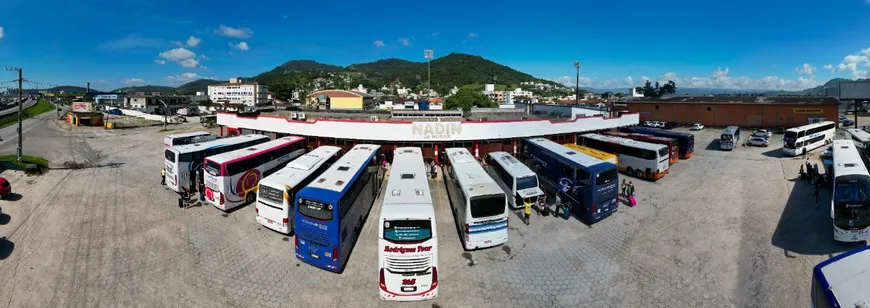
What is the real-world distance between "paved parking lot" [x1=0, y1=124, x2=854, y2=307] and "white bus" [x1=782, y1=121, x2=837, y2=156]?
36.0 feet

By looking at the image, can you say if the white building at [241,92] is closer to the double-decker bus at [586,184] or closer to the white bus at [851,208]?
the double-decker bus at [586,184]

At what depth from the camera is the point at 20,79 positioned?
2477 cm

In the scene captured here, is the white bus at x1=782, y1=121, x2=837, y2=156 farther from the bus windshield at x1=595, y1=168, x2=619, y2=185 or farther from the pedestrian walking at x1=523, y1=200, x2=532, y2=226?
the pedestrian walking at x1=523, y1=200, x2=532, y2=226

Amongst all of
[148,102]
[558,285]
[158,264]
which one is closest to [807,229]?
[558,285]

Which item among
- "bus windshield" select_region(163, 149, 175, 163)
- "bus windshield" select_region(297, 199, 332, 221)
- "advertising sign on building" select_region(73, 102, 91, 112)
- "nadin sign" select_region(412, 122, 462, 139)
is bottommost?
"bus windshield" select_region(297, 199, 332, 221)

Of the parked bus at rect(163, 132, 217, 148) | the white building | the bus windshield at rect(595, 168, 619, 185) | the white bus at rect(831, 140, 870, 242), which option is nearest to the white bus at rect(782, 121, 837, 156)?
the white bus at rect(831, 140, 870, 242)

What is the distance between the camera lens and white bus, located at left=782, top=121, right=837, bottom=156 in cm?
2653

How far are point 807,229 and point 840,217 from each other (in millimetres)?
2078

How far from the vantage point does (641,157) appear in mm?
21516

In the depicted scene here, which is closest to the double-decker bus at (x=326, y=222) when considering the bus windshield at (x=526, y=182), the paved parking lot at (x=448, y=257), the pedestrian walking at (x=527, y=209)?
the paved parking lot at (x=448, y=257)

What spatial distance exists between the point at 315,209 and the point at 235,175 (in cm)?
730

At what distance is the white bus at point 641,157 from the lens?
2086cm

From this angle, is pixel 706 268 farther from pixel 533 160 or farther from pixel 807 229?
pixel 533 160

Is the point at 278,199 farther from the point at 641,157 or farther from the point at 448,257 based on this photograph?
the point at 641,157
